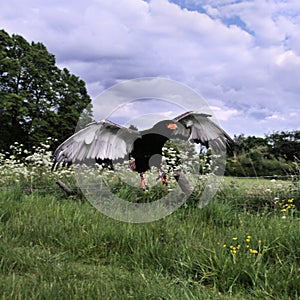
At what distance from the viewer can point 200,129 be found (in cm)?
397

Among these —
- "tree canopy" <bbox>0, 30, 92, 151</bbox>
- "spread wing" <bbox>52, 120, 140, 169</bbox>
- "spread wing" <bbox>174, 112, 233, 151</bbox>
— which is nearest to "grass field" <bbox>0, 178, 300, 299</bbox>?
"spread wing" <bbox>52, 120, 140, 169</bbox>

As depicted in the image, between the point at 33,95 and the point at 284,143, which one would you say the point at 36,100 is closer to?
the point at 33,95

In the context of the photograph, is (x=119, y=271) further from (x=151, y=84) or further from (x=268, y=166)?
(x=268, y=166)

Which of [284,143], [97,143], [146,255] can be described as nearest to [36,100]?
[284,143]

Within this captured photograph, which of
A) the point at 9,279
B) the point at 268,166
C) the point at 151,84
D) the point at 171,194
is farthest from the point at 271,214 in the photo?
the point at 268,166

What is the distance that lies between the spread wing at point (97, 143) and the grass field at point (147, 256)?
710 millimetres

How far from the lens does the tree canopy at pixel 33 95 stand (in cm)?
2075

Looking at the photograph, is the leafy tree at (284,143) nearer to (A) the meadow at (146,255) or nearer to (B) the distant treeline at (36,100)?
(B) the distant treeline at (36,100)

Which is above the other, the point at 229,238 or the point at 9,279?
the point at 229,238

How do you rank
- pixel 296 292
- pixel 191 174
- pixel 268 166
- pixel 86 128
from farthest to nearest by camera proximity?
pixel 268 166 < pixel 191 174 < pixel 86 128 < pixel 296 292

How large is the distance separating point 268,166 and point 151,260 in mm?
12048

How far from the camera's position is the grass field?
90.2 inches

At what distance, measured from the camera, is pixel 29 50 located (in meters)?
23.1

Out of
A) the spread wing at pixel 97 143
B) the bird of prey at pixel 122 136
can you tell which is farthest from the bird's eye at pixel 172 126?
the spread wing at pixel 97 143
